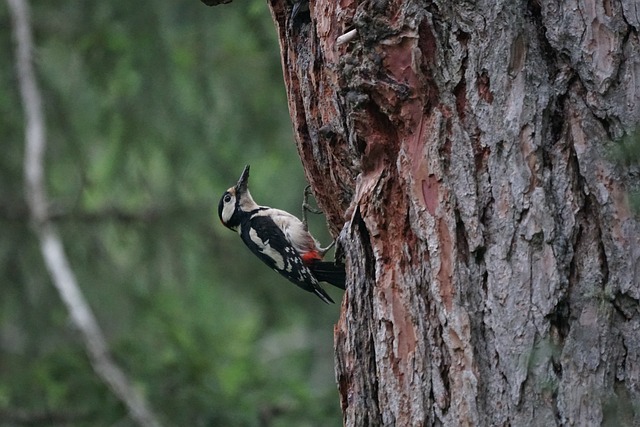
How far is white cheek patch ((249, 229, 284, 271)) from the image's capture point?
5598 mm

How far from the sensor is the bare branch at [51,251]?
6805 millimetres

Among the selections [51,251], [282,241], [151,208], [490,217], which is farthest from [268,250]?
[151,208]

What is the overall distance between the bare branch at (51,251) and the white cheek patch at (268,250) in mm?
1518

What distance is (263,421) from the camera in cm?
766

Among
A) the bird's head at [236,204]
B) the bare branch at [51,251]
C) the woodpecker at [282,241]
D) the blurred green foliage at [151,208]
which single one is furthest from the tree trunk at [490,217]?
the blurred green foliage at [151,208]

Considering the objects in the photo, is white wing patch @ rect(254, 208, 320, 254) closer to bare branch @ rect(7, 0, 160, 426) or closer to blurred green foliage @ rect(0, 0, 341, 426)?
bare branch @ rect(7, 0, 160, 426)

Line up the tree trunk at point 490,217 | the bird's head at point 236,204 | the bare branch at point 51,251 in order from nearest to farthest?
the tree trunk at point 490,217 → the bird's head at point 236,204 → the bare branch at point 51,251

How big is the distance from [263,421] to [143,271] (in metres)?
2.71

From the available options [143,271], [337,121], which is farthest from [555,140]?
[143,271]

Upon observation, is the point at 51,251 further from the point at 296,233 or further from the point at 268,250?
the point at 296,233

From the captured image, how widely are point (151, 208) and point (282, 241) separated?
13.2 ft

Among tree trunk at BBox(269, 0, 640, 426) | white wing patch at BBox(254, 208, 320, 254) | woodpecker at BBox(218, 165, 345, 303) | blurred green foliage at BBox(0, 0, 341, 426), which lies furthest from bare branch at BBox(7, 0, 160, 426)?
tree trunk at BBox(269, 0, 640, 426)

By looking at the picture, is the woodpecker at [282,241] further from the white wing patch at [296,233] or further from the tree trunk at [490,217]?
the tree trunk at [490,217]

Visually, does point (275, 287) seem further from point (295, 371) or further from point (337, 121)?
point (337, 121)
